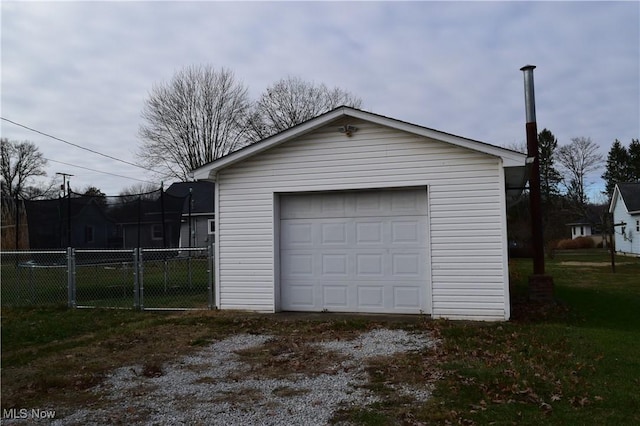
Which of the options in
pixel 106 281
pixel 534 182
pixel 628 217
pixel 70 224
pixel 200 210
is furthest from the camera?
pixel 628 217

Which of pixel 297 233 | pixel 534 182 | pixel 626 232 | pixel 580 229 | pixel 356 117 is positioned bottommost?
pixel 626 232

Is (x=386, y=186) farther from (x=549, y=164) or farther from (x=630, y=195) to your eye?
(x=549, y=164)

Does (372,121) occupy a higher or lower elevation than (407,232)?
higher

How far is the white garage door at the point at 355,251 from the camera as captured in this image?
9.20 m

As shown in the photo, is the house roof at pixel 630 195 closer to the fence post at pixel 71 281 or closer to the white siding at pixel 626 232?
the white siding at pixel 626 232

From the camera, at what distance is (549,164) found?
49.0m

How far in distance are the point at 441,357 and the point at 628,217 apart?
1209 inches

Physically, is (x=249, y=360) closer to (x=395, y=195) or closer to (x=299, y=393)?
(x=299, y=393)

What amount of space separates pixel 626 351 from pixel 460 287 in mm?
2767

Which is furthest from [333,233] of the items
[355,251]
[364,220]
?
[364,220]

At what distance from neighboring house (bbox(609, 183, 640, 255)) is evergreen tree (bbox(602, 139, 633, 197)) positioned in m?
18.3

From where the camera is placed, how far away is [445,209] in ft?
28.8

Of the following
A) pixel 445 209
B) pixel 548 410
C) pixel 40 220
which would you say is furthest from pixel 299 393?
pixel 40 220

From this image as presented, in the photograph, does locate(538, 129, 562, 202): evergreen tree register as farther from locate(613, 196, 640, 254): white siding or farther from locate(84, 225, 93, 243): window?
locate(84, 225, 93, 243): window
